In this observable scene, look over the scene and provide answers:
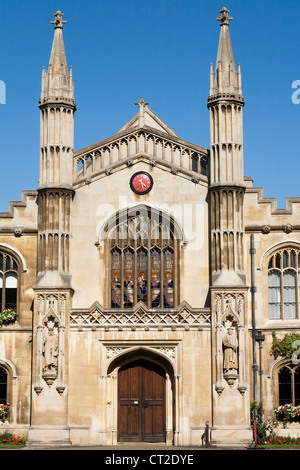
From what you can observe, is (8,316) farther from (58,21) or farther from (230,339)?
(58,21)

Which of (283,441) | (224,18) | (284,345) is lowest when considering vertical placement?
(283,441)

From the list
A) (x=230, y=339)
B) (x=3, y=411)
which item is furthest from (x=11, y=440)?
(x=230, y=339)

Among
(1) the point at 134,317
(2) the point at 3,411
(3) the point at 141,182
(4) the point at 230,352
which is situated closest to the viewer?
(4) the point at 230,352

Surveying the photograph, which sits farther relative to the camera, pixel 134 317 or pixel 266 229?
pixel 266 229

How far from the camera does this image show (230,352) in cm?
4044

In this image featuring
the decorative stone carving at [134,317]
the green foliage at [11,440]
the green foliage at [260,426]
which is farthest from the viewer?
the decorative stone carving at [134,317]

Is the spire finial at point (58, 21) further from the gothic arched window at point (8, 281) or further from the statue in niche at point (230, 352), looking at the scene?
the statue in niche at point (230, 352)

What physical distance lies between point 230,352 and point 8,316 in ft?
29.3

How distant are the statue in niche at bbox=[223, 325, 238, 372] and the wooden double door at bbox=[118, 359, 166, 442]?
8.99 feet

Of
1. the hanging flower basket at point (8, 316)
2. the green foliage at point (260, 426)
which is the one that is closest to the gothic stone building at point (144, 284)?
the hanging flower basket at point (8, 316)

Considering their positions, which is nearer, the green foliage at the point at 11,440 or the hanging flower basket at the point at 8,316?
the green foliage at the point at 11,440

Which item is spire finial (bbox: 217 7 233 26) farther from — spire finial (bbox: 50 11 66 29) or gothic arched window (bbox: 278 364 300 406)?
gothic arched window (bbox: 278 364 300 406)

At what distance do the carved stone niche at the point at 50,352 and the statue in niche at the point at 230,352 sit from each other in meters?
6.44

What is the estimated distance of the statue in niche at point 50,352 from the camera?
40531 millimetres
